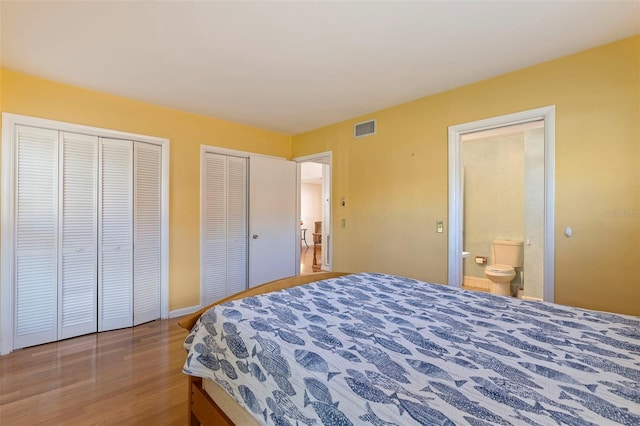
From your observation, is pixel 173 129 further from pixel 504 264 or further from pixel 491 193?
pixel 504 264

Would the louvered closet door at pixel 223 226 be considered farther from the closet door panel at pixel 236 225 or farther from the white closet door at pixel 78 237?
the white closet door at pixel 78 237

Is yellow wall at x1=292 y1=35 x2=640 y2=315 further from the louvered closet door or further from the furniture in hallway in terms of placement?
the furniture in hallway

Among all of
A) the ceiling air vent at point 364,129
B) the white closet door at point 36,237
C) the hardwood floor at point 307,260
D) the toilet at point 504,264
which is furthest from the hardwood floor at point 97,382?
the toilet at point 504,264

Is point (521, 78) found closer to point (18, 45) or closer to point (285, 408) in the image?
point (285, 408)

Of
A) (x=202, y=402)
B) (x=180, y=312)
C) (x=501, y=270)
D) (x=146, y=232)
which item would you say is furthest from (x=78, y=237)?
(x=501, y=270)

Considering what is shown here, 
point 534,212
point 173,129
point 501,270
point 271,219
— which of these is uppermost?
point 173,129

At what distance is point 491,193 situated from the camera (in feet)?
15.1

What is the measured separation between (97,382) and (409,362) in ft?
7.64

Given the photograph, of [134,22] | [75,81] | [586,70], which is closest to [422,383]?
[134,22]

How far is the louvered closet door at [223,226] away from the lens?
145 inches

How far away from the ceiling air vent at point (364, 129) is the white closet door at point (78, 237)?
281 cm

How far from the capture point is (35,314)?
2629 millimetres

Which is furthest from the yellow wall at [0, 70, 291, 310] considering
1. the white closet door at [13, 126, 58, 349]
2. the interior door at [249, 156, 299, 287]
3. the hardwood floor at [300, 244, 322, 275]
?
the hardwood floor at [300, 244, 322, 275]

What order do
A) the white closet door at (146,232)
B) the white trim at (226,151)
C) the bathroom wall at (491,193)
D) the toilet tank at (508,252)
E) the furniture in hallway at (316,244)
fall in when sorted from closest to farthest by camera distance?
the white closet door at (146,232) < the white trim at (226,151) < the toilet tank at (508,252) < the bathroom wall at (491,193) < the furniture in hallway at (316,244)
